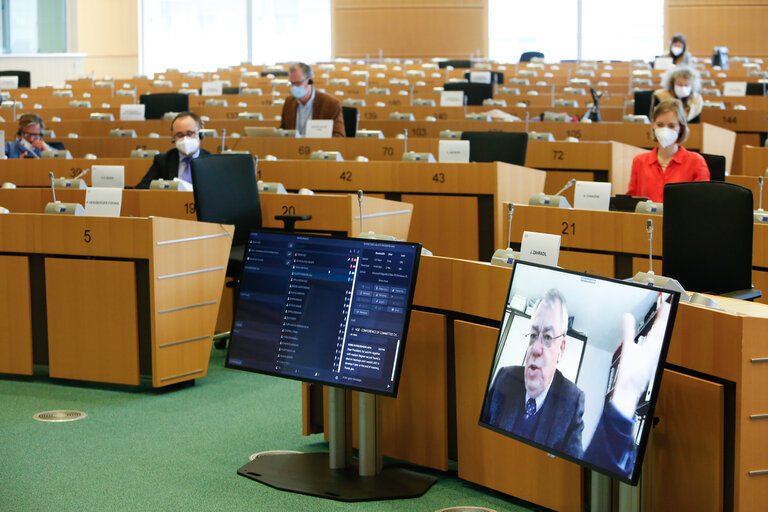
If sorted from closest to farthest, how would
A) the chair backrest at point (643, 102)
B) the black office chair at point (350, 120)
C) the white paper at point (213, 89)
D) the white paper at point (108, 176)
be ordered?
the white paper at point (108, 176)
the black office chair at point (350, 120)
the chair backrest at point (643, 102)
the white paper at point (213, 89)

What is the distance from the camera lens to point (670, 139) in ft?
16.7

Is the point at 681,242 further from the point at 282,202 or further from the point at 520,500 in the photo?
the point at 282,202

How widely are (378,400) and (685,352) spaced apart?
1.05m

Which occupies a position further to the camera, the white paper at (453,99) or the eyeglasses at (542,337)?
the white paper at (453,99)

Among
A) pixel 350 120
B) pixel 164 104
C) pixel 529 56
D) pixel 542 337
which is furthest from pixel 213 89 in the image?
pixel 542 337

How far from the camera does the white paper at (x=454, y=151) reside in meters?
6.25

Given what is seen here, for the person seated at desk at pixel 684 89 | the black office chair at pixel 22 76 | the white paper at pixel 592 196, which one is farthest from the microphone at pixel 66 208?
the black office chair at pixel 22 76

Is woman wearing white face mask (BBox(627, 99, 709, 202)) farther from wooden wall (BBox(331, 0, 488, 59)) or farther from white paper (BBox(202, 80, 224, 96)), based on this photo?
wooden wall (BBox(331, 0, 488, 59))

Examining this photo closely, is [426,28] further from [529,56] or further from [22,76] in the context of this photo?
[22,76]

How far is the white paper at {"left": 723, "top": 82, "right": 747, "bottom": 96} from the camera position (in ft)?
38.8

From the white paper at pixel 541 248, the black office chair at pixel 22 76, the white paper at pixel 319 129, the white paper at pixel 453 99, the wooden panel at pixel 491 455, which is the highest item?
the black office chair at pixel 22 76

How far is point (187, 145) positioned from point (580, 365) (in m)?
3.86

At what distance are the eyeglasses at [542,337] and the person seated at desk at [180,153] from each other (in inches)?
139

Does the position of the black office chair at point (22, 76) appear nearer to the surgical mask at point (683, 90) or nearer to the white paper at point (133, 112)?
the white paper at point (133, 112)
